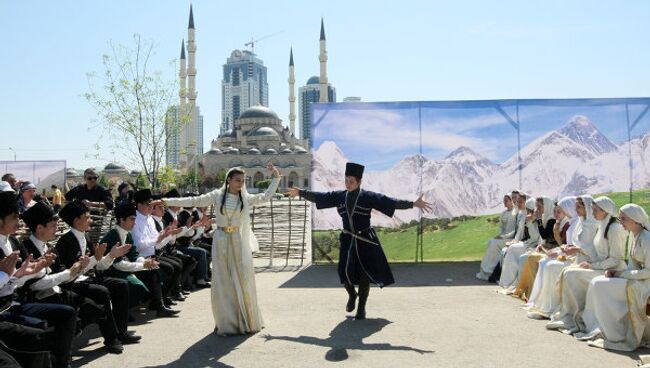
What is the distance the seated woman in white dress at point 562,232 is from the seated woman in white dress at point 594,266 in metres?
0.77

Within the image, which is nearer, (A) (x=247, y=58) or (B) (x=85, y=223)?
(B) (x=85, y=223)

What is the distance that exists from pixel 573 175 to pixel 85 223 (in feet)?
30.5

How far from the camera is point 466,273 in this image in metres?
10.2

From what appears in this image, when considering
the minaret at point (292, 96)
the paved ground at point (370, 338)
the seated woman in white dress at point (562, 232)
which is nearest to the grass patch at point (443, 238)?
the paved ground at point (370, 338)

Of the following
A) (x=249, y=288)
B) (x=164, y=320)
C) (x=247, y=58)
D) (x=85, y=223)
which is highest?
(x=247, y=58)

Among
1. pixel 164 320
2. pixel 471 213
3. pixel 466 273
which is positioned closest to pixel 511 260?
pixel 466 273

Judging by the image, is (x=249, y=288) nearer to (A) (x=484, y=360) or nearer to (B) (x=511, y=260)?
(A) (x=484, y=360)

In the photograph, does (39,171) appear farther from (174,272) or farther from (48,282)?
(48,282)

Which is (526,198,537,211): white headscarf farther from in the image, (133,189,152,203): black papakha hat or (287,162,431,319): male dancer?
(133,189,152,203): black papakha hat

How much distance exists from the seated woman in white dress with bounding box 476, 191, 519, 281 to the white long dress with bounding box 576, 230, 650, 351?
4.11 m

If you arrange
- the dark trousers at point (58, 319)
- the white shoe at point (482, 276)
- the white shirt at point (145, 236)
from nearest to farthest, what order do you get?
1. the dark trousers at point (58, 319)
2. the white shirt at point (145, 236)
3. the white shoe at point (482, 276)

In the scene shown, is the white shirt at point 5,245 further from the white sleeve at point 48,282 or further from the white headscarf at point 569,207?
the white headscarf at point 569,207

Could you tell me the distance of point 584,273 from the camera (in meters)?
6.21

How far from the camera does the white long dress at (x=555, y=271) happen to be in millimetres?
6414
